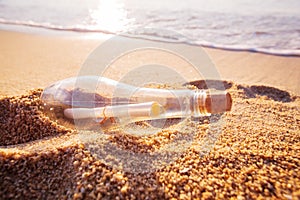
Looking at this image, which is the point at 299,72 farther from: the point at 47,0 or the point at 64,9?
the point at 47,0

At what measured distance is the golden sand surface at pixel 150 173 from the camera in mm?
1163

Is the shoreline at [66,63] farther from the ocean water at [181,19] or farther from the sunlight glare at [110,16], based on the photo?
the sunlight glare at [110,16]

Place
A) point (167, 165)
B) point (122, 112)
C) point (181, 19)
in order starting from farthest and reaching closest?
point (181, 19) → point (122, 112) → point (167, 165)

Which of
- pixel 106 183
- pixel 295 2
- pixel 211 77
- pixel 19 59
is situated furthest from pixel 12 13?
pixel 295 2

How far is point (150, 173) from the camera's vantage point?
1.30 meters

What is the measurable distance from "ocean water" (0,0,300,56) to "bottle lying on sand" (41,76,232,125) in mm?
3048

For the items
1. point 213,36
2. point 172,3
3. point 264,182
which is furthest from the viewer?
point 172,3

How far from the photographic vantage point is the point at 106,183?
1184 millimetres

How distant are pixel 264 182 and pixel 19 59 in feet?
10.3

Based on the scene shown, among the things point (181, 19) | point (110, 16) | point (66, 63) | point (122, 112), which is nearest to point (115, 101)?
point (122, 112)

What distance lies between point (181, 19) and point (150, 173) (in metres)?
5.33

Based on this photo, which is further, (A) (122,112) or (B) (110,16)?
(B) (110,16)

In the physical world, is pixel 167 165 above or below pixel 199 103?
below

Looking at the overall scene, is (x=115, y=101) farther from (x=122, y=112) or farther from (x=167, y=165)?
(x=167, y=165)
